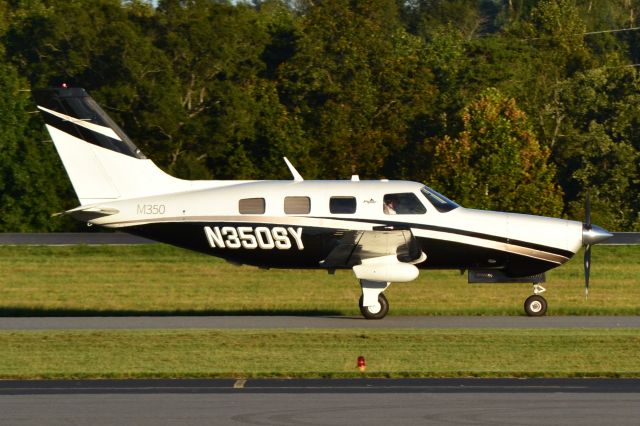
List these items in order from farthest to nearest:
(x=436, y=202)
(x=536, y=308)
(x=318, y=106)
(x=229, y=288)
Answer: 1. (x=318, y=106)
2. (x=229, y=288)
3. (x=536, y=308)
4. (x=436, y=202)

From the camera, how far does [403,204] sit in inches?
881

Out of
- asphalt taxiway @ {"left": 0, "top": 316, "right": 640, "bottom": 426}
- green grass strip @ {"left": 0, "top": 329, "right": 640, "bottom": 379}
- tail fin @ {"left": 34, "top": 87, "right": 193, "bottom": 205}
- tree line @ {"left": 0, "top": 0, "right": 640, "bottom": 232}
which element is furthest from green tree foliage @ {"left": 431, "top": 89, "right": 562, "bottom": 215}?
asphalt taxiway @ {"left": 0, "top": 316, "right": 640, "bottom": 426}

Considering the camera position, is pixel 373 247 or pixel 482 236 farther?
pixel 482 236

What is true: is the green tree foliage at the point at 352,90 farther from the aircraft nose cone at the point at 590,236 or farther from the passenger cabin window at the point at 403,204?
the aircraft nose cone at the point at 590,236

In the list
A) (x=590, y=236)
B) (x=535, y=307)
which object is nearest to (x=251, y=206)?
(x=535, y=307)

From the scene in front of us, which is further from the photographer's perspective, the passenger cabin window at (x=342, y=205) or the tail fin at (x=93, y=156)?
the tail fin at (x=93, y=156)

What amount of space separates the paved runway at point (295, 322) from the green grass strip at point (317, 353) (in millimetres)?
1061

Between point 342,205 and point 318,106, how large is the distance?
110 feet

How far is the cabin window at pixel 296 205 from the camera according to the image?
2252cm

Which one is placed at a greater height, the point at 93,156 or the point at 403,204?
the point at 93,156
